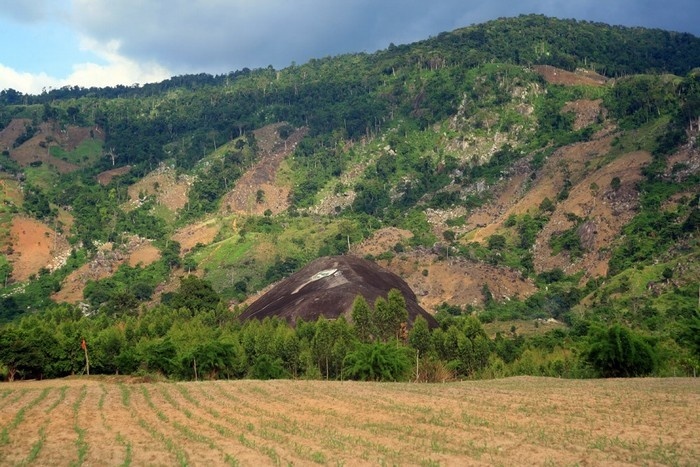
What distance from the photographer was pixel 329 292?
359ft

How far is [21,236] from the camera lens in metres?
195

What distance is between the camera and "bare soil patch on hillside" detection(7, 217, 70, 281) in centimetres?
18700

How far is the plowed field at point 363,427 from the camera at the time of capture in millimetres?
Answer: 27109

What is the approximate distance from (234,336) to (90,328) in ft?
83.0

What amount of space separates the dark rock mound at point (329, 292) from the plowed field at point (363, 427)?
5156 cm

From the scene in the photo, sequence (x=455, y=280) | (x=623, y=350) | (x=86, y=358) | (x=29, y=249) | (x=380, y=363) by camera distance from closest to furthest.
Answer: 1. (x=623, y=350)
2. (x=380, y=363)
3. (x=86, y=358)
4. (x=455, y=280)
5. (x=29, y=249)

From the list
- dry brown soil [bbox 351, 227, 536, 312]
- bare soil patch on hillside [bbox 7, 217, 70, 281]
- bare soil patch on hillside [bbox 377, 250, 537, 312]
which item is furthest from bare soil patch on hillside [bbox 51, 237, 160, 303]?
bare soil patch on hillside [bbox 377, 250, 537, 312]

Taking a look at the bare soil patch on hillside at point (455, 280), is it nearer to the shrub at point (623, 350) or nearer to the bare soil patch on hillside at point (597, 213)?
the bare soil patch on hillside at point (597, 213)

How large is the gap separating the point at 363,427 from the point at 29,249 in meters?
182

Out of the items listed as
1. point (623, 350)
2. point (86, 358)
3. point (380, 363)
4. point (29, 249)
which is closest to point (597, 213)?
point (623, 350)

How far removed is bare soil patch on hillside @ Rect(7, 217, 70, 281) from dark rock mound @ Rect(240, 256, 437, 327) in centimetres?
9333

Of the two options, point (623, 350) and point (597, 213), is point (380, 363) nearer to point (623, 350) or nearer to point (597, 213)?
point (623, 350)

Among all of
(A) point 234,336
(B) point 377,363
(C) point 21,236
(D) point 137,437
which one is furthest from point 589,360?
(C) point 21,236

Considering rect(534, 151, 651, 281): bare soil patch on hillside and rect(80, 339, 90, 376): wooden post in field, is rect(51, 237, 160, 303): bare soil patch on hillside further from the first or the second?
rect(534, 151, 651, 281): bare soil patch on hillside
